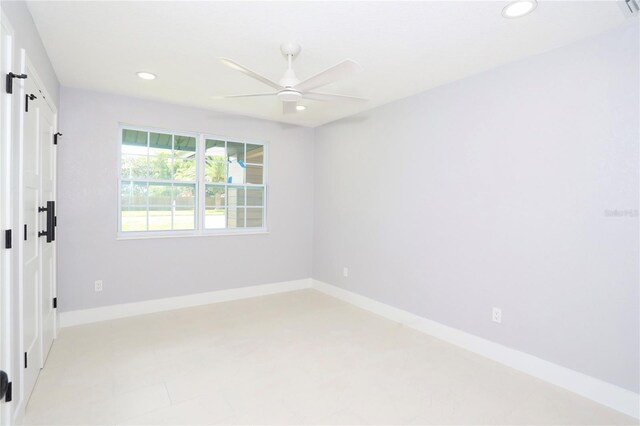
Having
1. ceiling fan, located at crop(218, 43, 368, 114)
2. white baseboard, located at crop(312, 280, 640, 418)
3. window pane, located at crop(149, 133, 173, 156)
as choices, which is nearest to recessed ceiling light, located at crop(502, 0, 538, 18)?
ceiling fan, located at crop(218, 43, 368, 114)

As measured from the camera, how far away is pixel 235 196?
16.0 ft

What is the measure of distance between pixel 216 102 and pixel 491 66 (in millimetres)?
2990

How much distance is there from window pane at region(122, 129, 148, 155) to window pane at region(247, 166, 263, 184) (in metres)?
1.36

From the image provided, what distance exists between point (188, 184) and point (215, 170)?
16.1 inches

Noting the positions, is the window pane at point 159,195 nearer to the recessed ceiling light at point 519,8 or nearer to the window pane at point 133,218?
the window pane at point 133,218

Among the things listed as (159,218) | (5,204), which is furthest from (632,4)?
(159,218)

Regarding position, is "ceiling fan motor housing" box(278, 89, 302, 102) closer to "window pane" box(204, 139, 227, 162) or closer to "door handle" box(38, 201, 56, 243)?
"door handle" box(38, 201, 56, 243)

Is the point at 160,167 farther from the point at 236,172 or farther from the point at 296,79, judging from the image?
the point at 296,79

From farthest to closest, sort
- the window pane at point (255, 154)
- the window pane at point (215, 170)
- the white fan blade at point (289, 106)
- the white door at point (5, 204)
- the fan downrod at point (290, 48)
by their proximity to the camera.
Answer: the window pane at point (255, 154)
the window pane at point (215, 170)
the white fan blade at point (289, 106)
the fan downrod at point (290, 48)
the white door at point (5, 204)

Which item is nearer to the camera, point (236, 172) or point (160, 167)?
point (160, 167)

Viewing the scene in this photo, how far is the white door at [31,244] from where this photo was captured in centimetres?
216

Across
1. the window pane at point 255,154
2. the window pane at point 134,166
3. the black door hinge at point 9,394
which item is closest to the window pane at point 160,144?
the window pane at point 134,166

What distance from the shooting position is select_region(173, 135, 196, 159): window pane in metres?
4.40

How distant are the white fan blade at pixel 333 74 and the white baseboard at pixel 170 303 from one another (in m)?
3.18
